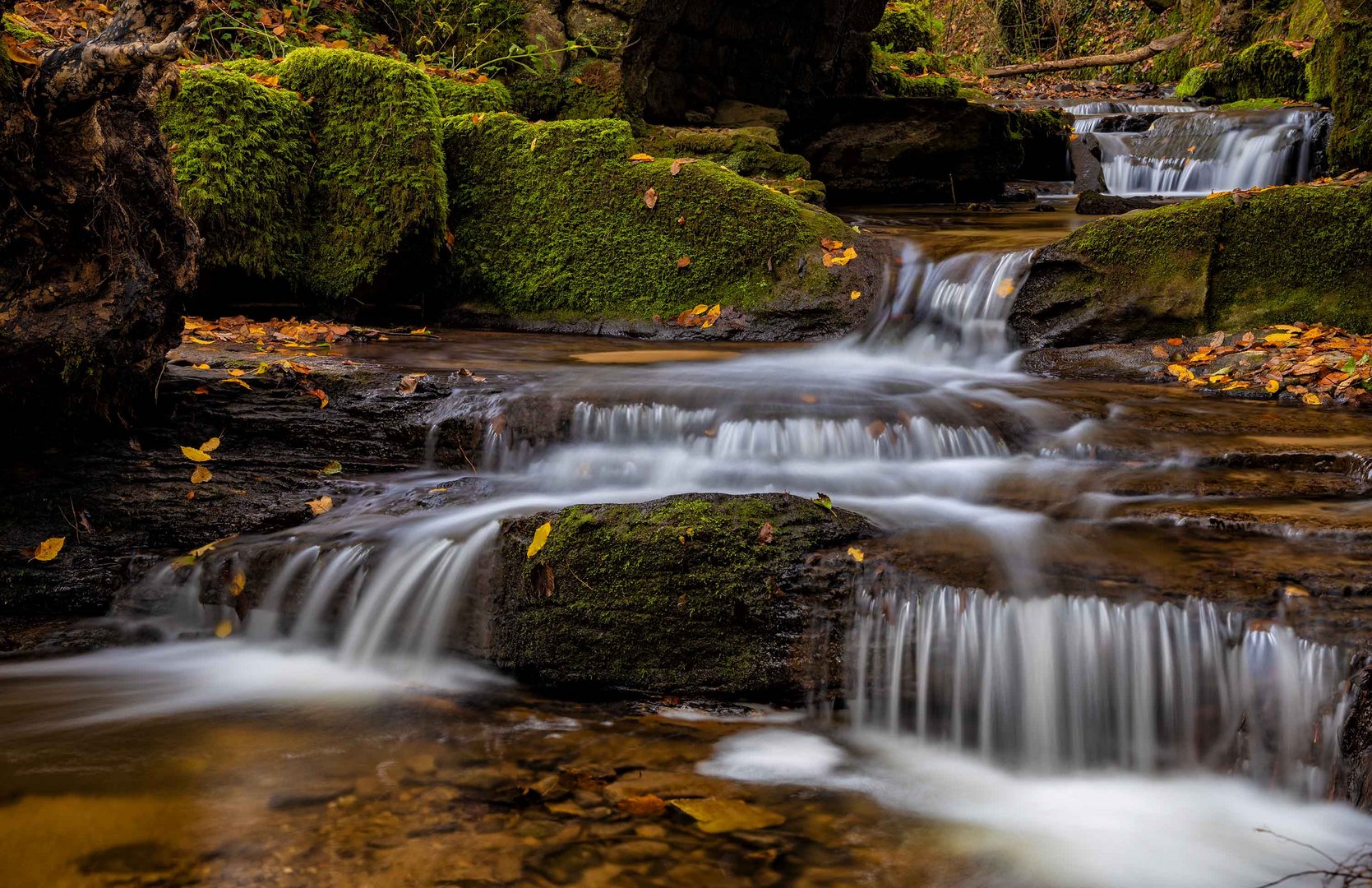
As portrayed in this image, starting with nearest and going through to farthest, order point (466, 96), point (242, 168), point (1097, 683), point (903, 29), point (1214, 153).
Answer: point (1097, 683)
point (242, 168)
point (466, 96)
point (1214, 153)
point (903, 29)

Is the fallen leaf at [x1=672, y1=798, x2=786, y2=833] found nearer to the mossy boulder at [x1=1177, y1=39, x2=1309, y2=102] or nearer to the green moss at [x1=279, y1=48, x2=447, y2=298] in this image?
the green moss at [x1=279, y1=48, x2=447, y2=298]

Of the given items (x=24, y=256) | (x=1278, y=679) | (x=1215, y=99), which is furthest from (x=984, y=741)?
(x=1215, y=99)

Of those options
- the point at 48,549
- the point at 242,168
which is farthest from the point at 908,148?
the point at 48,549

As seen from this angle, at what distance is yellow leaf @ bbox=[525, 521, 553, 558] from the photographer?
3.84 metres

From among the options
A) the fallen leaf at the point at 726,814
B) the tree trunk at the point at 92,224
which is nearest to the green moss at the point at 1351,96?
the fallen leaf at the point at 726,814

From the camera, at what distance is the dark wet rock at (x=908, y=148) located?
12.0 meters

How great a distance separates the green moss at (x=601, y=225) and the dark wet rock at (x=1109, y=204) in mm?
3354

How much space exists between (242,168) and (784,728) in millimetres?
6215

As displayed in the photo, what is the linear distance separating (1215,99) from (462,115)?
1159cm

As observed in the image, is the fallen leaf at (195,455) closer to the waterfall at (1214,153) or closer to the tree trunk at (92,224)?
the tree trunk at (92,224)

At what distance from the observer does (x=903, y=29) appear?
17.6m

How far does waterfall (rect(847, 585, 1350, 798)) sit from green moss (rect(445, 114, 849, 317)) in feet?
15.0

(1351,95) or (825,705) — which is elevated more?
(1351,95)

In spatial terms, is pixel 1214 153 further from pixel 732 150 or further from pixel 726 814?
pixel 726 814
